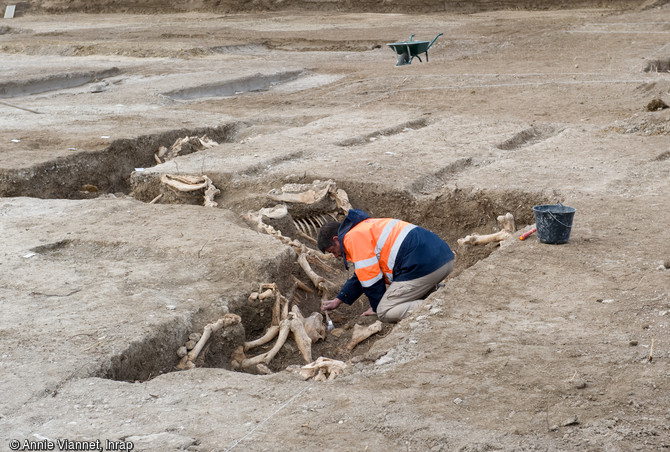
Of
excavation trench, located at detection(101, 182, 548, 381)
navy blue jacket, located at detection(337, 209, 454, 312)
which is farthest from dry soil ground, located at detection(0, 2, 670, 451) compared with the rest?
navy blue jacket, located at detection(337, 209, 454, 312)

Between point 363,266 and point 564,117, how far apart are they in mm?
5691

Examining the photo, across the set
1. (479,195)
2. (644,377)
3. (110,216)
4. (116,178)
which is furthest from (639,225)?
(116,178)

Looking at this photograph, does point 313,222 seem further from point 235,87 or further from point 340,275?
point 235,87

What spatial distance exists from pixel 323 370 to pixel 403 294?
1.49 meters

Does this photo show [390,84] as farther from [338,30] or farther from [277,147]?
[338,30]

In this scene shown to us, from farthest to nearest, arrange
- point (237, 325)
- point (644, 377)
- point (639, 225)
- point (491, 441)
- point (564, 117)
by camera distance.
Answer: point (564, 117) → point (639, 225) → point (237, 325) → point (644, 377) → point (491, 441)

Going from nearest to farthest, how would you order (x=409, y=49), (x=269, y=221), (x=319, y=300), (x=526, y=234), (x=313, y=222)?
1. (x=526, y=234)
2. (x=319, y=300)
3. (x=269, y=221)
4. (x=313, y=222)
5. (x=409, y=49)

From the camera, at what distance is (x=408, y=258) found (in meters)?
5.34

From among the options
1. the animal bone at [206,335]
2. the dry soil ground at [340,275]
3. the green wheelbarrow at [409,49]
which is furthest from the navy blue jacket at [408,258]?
the green wheelbarrow at [409,49]

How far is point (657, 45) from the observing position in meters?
15.8

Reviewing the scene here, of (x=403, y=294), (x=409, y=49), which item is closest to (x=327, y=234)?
(x=403, y=294)

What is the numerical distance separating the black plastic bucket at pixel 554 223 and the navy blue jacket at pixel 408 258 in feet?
2.26

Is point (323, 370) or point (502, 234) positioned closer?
point (323, 370)

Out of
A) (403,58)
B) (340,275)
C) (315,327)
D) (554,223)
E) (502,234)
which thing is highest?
(403,58)
